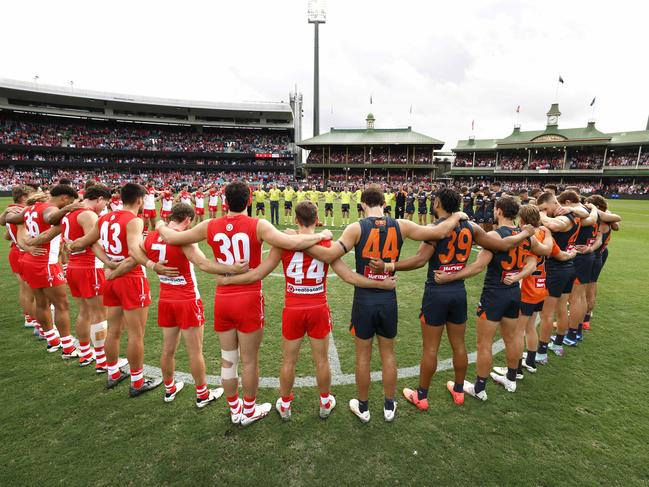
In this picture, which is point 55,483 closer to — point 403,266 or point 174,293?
point 174,293

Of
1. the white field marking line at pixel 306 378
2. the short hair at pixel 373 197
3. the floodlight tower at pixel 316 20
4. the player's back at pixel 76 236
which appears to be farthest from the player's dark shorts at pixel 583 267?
the floodlight tower at pixel 316 20

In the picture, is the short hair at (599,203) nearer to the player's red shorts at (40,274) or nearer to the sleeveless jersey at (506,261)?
the sleeveless jersey at (506,261)

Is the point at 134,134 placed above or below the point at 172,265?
above

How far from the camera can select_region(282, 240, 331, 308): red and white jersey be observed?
3408 millimetres

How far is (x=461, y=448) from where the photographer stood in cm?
338

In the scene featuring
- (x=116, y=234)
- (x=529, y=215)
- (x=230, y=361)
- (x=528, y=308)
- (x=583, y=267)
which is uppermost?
(x=529, y=215)

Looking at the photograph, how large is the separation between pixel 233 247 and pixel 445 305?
8.09 feet

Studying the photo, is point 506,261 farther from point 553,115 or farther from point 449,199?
point 553,115

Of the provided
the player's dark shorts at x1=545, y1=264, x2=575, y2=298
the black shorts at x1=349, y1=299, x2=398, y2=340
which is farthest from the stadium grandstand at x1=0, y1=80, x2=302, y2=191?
the black shorts at x1=349, y1=299, x2=398, y2=340

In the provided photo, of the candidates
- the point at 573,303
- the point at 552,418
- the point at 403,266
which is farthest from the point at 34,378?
the point at 573,303

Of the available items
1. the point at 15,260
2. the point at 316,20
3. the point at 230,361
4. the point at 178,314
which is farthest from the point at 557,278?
the point at 316,20

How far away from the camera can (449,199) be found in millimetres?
3727

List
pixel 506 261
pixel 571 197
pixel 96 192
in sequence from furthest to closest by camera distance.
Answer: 1. pixel 571 197
2. pixel 96 192
3. pixel 506 261

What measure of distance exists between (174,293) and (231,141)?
62508mm
